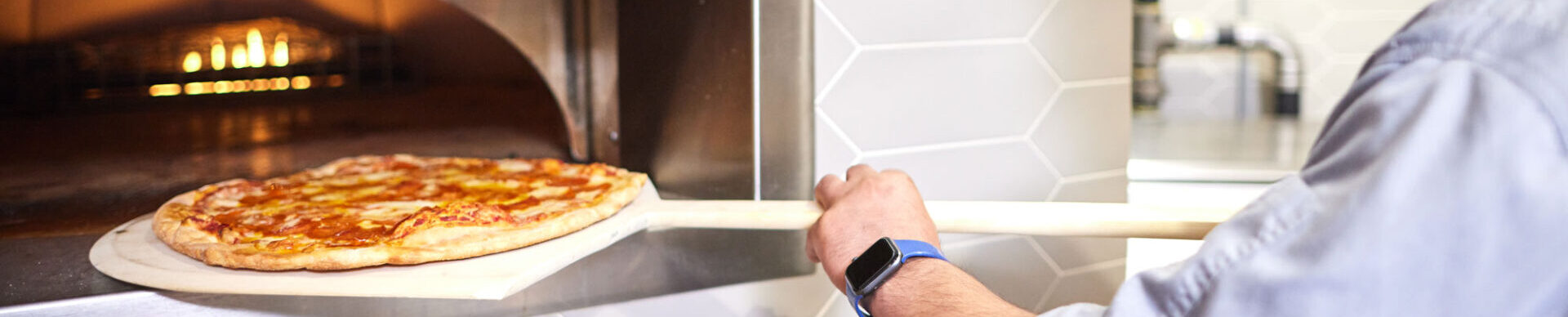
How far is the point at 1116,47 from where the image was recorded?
1.26 meters

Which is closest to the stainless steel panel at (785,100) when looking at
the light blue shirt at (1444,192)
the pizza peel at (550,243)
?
the pizza peel at (550,243)

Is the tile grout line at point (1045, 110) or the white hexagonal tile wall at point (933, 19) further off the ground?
the white hexagonal tile wall at point (933, 19)

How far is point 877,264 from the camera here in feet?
2.25

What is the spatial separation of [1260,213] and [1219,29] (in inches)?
105

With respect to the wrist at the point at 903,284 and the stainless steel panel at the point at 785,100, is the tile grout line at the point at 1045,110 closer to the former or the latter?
the stainless steel panel at the point at 785,100

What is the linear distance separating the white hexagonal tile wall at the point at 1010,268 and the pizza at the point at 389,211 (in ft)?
1.33

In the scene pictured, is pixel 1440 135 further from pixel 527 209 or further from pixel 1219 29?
pixel 1219 29

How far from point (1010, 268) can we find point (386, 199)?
2.31 feet

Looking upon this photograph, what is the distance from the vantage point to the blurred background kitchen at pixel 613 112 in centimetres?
101

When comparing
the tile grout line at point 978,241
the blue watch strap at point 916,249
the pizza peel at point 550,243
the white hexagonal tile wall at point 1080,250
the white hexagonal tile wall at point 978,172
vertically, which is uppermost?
the blue watch strap at point 916,249

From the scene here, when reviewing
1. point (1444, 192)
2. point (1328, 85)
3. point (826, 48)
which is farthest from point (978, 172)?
point (1328, 85)

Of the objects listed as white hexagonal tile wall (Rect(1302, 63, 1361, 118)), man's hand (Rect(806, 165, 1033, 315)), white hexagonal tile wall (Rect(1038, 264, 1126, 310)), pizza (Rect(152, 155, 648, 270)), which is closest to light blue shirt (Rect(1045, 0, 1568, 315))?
man's hand (Rect(806, 165, 1033, 315))

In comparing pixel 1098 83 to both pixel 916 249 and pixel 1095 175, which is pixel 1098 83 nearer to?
pixel 1095 175

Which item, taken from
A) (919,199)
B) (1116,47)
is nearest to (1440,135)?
(919,199)
